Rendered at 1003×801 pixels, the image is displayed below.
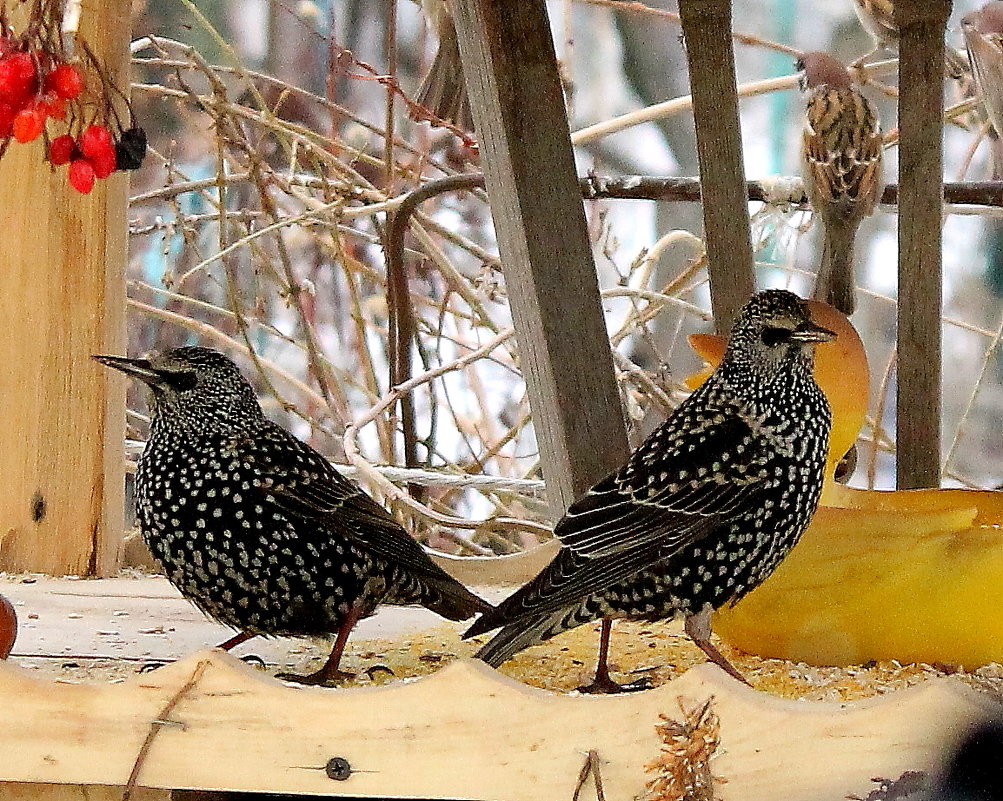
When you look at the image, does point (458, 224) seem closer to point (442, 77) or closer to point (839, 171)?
point (442, 77)

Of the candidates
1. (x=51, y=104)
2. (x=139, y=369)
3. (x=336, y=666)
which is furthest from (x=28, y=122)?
(x=336, y=666)

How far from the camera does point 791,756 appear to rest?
2.26 ft

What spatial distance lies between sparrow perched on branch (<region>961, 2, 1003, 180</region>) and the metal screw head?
0.89m

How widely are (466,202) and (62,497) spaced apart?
49.5 inches

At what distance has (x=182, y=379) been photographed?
963mm

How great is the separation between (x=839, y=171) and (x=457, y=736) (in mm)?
894

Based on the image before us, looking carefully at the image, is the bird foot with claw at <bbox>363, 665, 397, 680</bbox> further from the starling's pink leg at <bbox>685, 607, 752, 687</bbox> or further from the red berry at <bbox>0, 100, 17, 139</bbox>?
the red berry at <bbox>0, 100, 17, 139</bbox>

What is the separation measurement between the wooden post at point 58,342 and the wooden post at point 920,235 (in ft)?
2.49

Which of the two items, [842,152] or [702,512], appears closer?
[702,512]

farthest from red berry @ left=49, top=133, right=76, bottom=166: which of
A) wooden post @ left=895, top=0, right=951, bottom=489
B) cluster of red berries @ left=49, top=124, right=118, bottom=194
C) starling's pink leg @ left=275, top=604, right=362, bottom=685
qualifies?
wooden post @ left=895, top=0, right=951, bottom=489

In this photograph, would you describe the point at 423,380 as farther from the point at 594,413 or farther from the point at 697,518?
the point at 697,518

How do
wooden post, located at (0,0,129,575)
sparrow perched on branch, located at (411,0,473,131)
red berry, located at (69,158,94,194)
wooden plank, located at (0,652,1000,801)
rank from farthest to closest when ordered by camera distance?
sparrow perched on branch, located at (411,0,473,131), wooden post, located at (0,0,129,575), red berry, located at (69,158,94,194), wooden plank, located at (0,652,1000,801)

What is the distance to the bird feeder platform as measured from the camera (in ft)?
2.24

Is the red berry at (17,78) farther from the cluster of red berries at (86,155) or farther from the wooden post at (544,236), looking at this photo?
the wooden post at (544,236)
